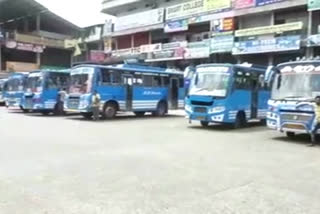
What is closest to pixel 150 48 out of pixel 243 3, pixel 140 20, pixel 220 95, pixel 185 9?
pixel 140 20

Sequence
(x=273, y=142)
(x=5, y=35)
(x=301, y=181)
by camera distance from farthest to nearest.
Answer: (x=5, y=35) < (x=273, y=142) < (x=301, y=181)

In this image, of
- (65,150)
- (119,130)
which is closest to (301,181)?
(65,150)

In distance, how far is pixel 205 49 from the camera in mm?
36625

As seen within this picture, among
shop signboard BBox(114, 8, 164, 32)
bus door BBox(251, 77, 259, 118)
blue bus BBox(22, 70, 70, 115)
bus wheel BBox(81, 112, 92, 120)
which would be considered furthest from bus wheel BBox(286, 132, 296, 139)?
shop signboard BBox(114, 8, 164, 32)

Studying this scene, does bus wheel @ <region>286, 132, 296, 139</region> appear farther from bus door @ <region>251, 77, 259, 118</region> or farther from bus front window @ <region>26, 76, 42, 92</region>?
bus front window @ <region>26, 76, 42, 92</region>

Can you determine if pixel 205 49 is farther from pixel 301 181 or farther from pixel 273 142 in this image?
pixel 301 181

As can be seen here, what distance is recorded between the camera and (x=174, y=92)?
26844 mm

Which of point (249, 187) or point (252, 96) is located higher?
point (252, 96)

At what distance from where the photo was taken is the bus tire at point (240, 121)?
61.1 ft

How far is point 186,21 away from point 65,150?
29.3 meters

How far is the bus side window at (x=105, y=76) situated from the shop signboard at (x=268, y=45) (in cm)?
1381

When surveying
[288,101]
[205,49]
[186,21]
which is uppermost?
[186,21]

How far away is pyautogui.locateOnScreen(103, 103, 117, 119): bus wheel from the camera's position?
22312 millimetres

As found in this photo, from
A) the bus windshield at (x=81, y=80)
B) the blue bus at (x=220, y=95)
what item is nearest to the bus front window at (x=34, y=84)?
the bus windshield at (x=81, y=80)
